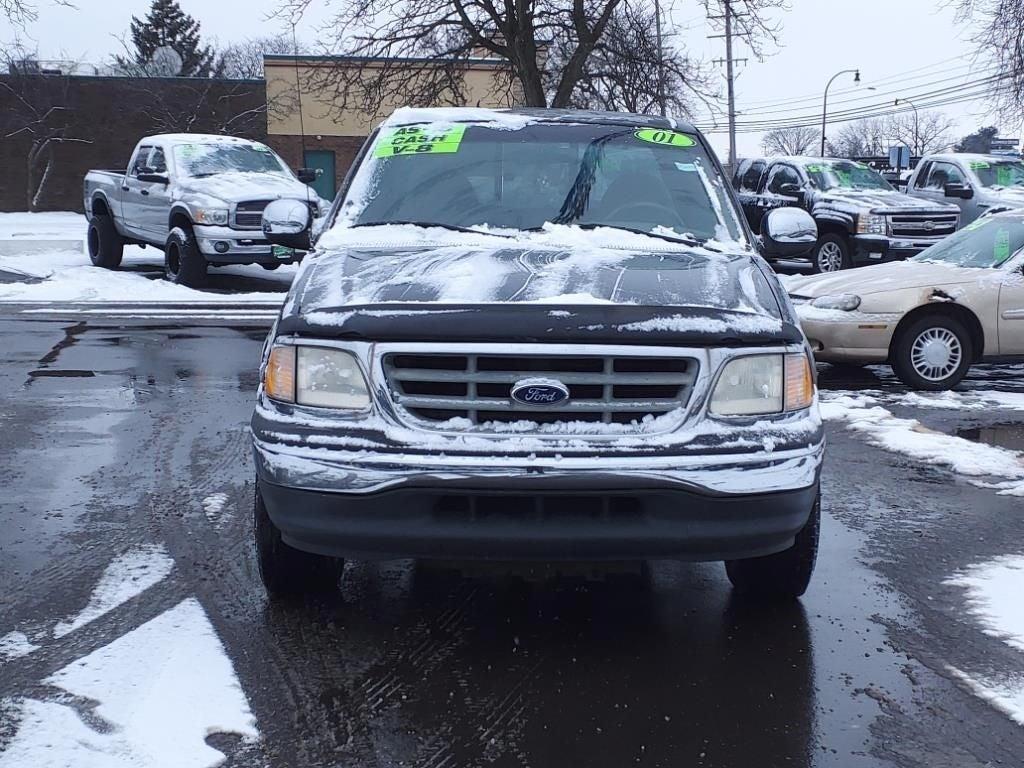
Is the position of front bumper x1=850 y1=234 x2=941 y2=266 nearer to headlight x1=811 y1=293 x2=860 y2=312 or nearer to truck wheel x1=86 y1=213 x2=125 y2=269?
headlight x1=811 y1=293 x2=860 y2=312

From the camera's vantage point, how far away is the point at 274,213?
5.62 m

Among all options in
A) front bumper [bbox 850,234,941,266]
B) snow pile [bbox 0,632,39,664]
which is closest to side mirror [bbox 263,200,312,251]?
snow pile [bbox 0,632,39,664]

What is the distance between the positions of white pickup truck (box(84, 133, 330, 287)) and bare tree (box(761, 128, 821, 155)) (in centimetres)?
10556

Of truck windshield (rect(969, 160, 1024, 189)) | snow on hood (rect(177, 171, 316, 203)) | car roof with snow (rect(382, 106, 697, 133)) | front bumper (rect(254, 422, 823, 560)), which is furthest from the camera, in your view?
truck windshield (rect(969, 160, 1024, 189))

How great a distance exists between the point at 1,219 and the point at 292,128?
11192mm

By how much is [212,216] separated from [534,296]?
12368 mm

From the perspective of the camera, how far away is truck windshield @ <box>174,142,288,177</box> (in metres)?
16.5

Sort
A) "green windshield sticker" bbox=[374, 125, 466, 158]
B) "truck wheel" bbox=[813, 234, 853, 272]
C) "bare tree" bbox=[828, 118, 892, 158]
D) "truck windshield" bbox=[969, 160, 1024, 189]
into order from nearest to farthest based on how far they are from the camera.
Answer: "green windshield sticker" bbox=[374, 125, 466, 158] → "truck wheel" bbox=[813, 234, 853, 272] → "truck windshield" bbox=[969, 160, 1024, 189] → "bare tree" bbox=[828, 118, 892, 158]

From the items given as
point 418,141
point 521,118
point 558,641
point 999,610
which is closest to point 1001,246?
point 521,118

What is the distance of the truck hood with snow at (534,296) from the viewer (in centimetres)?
357

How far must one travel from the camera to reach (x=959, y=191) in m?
18.7

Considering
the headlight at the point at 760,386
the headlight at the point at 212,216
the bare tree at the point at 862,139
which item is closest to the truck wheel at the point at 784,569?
the headlight at the point at 760,386

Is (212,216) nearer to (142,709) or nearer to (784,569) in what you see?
(784,569)

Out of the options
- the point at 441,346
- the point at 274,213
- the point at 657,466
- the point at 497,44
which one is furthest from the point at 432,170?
the point at 497,44
